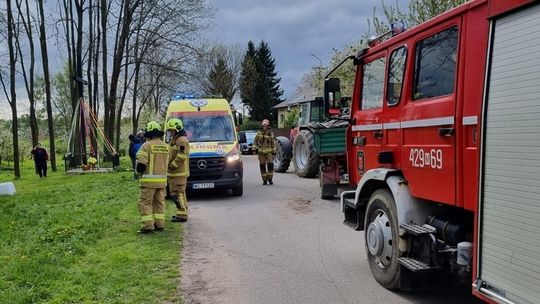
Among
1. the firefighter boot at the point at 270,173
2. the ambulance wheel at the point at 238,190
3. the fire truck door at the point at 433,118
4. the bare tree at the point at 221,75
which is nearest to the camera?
the fire truck door at the point at 433,118

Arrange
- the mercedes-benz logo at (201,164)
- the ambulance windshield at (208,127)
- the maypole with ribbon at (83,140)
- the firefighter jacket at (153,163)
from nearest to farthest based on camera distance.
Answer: the firefighter jacket at (153,163) → the mercedes-benz logo at (201,164) → the ambulance windshield at (208,127) → the maypole with ribbon at (83,140)

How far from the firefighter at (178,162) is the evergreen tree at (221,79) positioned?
163ft

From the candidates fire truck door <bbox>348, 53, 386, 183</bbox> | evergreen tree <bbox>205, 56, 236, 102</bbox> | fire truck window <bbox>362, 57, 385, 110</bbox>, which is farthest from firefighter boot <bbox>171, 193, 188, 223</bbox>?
evergreen tree <bbox>205, 56, 236, 102</bbox>

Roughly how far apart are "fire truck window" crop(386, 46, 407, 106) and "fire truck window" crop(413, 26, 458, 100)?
0.85ft

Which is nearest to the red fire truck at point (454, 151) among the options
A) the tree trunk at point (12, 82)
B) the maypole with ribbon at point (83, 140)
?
the maypole with ribbon at point (83, 140)

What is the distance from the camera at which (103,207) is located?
12031 mm

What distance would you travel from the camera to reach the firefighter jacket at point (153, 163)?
8.58m

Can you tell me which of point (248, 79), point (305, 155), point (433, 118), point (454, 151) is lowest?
point (305, 155)

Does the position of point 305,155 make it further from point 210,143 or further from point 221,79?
point 221,79

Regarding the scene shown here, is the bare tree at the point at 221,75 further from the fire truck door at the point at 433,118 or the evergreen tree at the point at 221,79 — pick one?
the fire truck door at the point at 433,118

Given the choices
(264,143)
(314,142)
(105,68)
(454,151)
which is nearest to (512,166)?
(454,151)

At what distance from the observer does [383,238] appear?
214 inches

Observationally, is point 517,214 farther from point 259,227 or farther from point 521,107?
point 259,227

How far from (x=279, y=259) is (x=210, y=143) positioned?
6.56m
